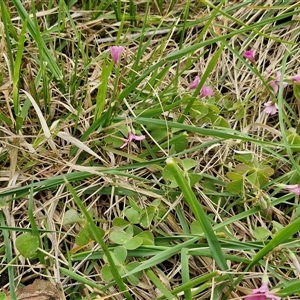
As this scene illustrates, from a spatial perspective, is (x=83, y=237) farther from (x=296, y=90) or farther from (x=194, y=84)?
(x=296, y=90)

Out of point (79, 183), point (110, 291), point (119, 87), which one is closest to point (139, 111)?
point (119, 87)

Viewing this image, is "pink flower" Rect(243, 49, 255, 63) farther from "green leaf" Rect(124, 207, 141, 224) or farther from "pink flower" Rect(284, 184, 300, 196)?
"green leaf" Rect(124, 207, 141, 224)

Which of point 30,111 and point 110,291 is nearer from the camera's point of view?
point 110,291

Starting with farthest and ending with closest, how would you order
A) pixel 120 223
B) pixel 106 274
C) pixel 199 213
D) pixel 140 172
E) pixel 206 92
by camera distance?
pixel 206 92 < pixel 140 172 < pixel 120 223 < pixel 106 274 < pixel 199 213

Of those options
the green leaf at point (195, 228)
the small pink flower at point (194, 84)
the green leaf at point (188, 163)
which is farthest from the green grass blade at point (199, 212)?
the small pink flower at point (194, 84)

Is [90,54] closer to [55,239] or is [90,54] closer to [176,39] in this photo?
[176,39]

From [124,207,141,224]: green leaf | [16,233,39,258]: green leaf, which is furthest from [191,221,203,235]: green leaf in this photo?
[16,233,39,258]: green leaf

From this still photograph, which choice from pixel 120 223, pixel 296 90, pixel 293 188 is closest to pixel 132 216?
pixel 120 223
